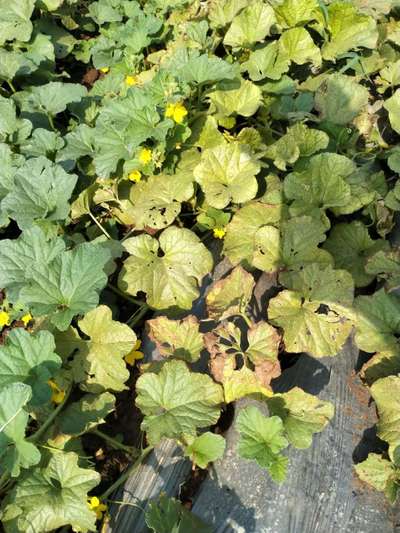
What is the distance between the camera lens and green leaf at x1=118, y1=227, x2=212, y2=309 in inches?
108

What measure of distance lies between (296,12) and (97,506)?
3.38m

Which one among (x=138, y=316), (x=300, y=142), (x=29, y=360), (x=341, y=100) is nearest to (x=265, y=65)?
(x=341, y=100)

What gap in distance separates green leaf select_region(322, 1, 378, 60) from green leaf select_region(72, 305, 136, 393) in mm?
2525

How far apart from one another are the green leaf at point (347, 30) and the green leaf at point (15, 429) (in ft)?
10.0

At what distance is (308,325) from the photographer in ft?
8.05

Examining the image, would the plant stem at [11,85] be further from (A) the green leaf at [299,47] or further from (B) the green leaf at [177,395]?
(B) the green leaf at [177,395]

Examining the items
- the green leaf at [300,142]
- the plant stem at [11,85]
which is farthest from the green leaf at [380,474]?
the plant stem at [11,85]

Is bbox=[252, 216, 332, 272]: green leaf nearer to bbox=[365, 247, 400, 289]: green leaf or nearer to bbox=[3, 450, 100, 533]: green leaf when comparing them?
bbox=[365, 247, 400, 289]: green leaf

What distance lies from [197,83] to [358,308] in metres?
1.68

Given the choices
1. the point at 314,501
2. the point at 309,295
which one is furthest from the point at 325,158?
the point at 314,501

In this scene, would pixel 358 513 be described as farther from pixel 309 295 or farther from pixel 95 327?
pixel 95 327

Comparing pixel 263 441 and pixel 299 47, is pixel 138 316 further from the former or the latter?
pixel 299 47

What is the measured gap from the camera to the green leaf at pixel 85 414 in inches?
92.0

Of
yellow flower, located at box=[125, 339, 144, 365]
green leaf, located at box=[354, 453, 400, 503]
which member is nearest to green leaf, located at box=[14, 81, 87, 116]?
yellow flower, located at box=[125, 339, 144, 365]
